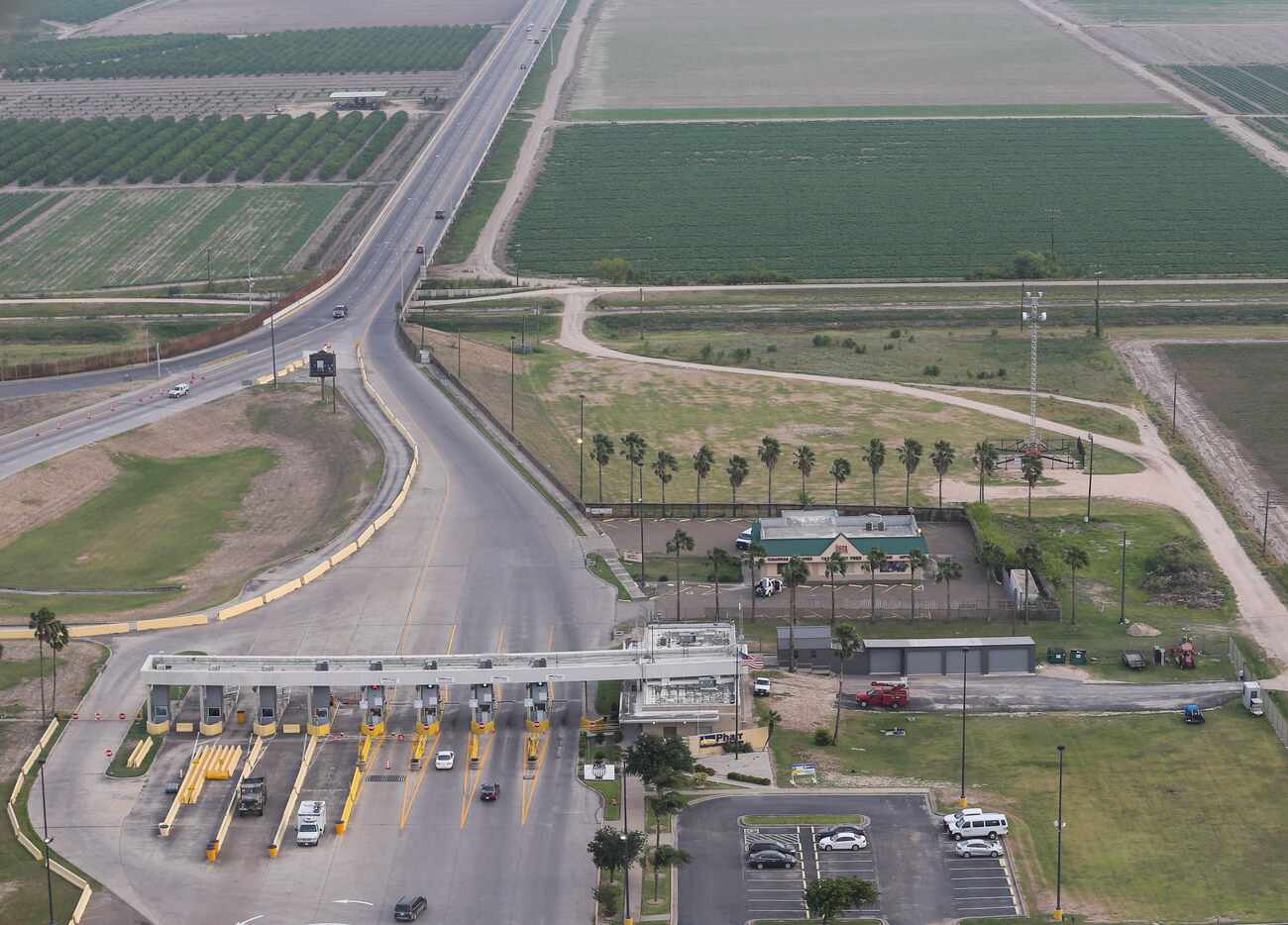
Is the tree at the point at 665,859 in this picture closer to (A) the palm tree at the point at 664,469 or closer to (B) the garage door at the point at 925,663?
(B) the garage door at the point at 925,663

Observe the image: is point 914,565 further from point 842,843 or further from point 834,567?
point 842,843

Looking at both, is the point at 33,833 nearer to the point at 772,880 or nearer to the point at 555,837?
the point at 555,837

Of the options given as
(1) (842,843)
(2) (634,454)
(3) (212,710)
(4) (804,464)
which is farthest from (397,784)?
(4) (804,464)

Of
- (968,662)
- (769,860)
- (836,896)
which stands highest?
(836,896)

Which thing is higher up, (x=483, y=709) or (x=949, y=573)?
(x=483, y=709)

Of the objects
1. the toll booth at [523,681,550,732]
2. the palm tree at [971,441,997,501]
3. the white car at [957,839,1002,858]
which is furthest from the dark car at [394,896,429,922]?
the palm tree at [971,441,997,501]

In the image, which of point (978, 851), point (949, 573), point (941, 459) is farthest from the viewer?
point (941, 459)

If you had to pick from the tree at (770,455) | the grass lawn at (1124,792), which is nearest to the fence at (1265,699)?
the grass lawn at (1124,792)
